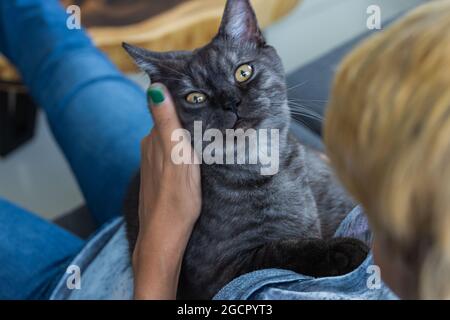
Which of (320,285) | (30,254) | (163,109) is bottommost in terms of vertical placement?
(30,254)

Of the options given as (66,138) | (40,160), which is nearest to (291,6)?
(66,138)

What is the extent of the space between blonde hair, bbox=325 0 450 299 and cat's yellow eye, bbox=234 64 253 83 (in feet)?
0.28

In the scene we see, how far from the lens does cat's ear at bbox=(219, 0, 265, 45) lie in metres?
0.33

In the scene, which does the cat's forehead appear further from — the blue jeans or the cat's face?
the blue jeans

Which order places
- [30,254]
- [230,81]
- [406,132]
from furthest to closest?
[30,254] → [230,81] → [406,132]

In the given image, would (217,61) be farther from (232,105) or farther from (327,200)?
(327,200)

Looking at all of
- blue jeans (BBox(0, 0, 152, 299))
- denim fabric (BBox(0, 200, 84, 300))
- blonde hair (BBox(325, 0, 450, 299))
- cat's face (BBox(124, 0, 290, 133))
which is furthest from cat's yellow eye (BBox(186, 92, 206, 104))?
denim fabric (BBox(0, 200, 84, 300))

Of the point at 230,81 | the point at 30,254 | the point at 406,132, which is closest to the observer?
the point at 406,132

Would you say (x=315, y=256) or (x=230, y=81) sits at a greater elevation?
(x=230, y=81)

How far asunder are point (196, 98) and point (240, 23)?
0.06m

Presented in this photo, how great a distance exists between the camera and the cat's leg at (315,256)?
0.38 meters

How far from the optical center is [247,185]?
0.44m

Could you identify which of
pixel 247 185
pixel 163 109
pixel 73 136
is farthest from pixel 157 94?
pixel 73 136

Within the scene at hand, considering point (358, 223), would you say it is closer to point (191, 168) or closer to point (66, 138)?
point (191, 168)
